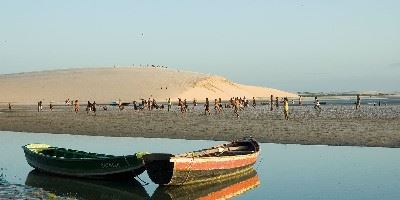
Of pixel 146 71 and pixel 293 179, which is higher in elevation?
pixel 146 71

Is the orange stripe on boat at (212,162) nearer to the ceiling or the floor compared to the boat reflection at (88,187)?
nearer to the ceiling

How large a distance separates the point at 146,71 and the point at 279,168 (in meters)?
132

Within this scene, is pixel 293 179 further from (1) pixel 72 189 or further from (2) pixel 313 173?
(1) pixel 72 189

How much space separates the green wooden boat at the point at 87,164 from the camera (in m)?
22.7

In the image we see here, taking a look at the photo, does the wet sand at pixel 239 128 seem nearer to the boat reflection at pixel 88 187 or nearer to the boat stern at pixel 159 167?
the boat reflection at pixel 88 187

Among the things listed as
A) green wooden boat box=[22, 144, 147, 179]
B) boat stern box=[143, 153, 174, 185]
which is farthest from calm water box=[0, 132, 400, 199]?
boat stern box=[143, 153, 174, 185]

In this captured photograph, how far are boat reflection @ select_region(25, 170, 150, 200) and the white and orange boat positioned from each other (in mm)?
969

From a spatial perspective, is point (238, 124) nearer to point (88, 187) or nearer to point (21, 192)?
point (88, 187)

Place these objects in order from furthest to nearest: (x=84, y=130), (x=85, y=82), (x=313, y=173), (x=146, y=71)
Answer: (x=146, y=71) → (x=85, y=82) → (x=84, y=130) → (x=313, y=173)

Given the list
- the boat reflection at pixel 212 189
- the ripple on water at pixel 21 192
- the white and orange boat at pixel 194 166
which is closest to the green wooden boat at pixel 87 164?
the white and orange boat at pixel 194 166

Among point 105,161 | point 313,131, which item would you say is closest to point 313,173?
point 105,161

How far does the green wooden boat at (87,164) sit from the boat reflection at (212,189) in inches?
55.1

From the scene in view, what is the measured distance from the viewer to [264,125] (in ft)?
155

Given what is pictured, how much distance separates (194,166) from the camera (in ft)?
72.6
